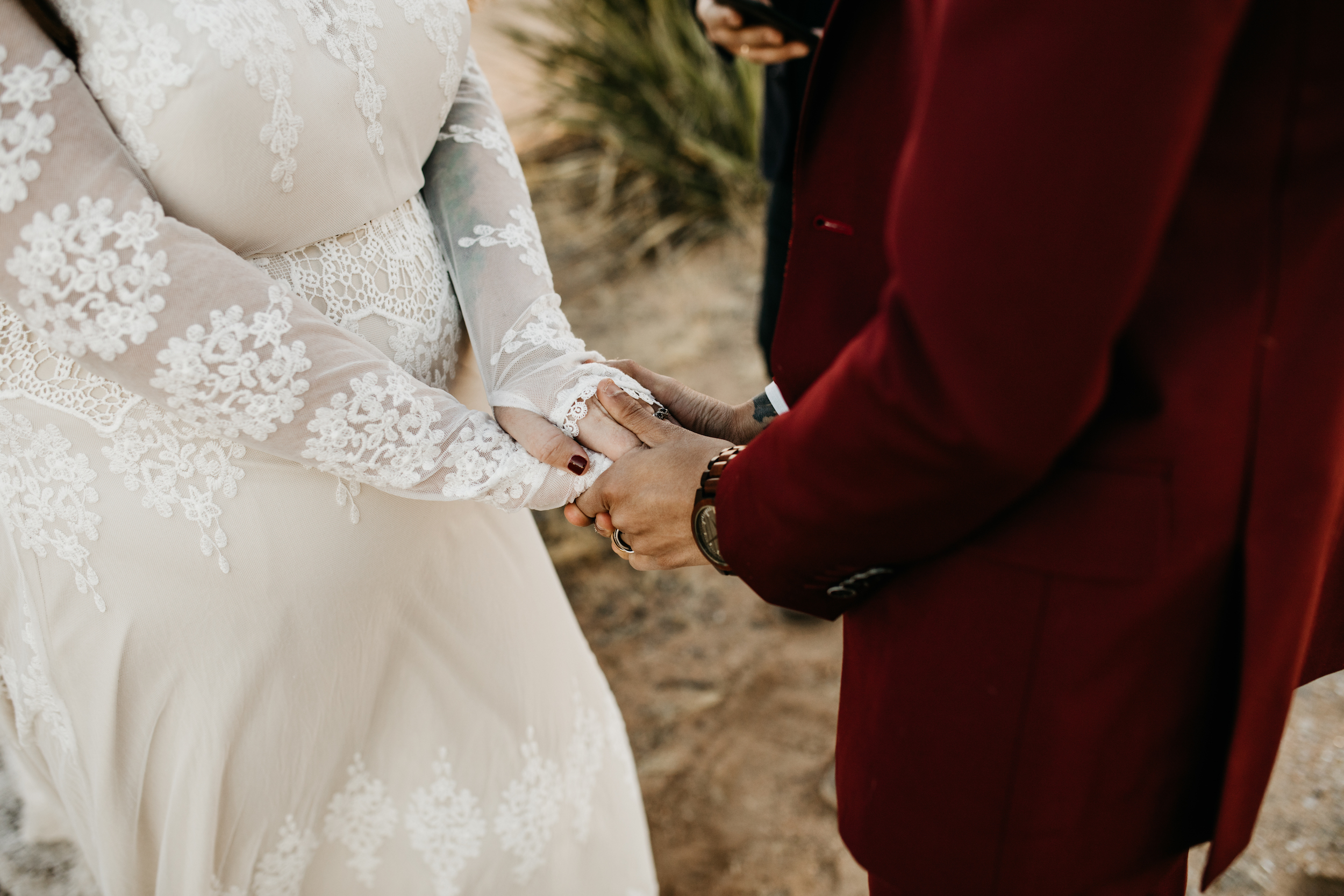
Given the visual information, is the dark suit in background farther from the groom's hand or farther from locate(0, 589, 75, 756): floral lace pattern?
locate(0, 589, 75, 756): floral lace pattern

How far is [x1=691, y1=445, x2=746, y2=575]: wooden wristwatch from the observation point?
1.09 metres

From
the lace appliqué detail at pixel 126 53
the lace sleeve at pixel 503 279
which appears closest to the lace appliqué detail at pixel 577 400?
the lace sleeve at pixel 503 279

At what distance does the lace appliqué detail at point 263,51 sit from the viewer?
100cm

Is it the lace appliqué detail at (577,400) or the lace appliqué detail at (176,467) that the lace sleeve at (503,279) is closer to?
the lace appliqué detail at (577,400)

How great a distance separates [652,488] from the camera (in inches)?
47.5

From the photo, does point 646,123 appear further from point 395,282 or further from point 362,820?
point 362,820

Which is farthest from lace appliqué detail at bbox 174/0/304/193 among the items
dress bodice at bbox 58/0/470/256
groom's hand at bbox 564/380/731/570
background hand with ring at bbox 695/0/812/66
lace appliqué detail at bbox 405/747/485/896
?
background hand with ring at bbox 695/0/812/66

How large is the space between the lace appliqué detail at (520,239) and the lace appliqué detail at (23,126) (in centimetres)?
56

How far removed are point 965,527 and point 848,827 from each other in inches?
17.1

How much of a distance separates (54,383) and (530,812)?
1049 millimetres

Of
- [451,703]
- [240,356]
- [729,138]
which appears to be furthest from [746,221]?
[240,356]

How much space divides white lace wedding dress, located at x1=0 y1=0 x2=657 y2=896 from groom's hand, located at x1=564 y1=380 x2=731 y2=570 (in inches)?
1.9

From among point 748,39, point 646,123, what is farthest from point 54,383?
point 646,123

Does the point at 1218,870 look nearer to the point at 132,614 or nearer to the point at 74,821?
the point at 132,614
